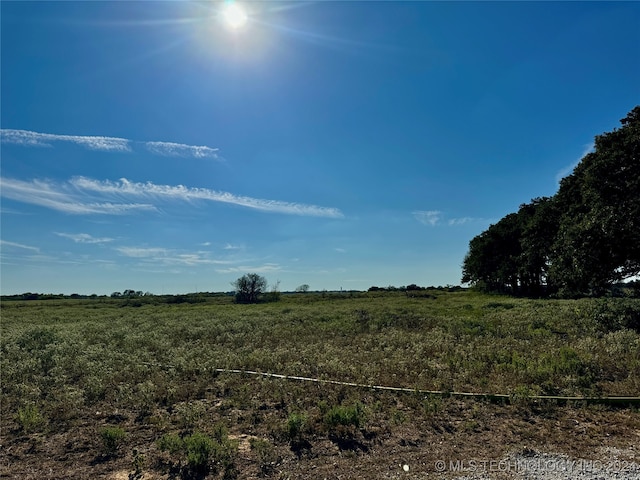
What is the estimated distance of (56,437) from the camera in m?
9.48

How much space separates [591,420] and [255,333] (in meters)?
20.2

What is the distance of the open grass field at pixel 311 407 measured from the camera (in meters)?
7.68

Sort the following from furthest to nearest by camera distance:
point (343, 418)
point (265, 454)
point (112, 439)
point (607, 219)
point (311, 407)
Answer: point (607, 219), point (311, 407), point (343, 418), point (112, 439), point (265, 454)

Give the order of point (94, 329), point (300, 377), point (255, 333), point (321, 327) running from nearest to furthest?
point (300, 377) → point (255, 333) → point (321, 327) → point (94, 329)

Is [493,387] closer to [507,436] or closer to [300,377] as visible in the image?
[507,436]

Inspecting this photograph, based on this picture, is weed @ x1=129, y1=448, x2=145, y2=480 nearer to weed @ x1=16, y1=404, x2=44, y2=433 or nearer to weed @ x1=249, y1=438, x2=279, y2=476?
weed @ x1=249, y1=438, x2=279, y2=476

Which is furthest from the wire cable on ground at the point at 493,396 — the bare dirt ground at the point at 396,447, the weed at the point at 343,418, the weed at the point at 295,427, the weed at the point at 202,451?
the weed at the point at 202,451

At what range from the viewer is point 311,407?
10914mm

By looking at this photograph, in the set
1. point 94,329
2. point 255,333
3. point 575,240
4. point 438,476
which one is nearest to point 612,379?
point 438,476

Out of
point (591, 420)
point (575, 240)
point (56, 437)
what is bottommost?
point (56, 437)

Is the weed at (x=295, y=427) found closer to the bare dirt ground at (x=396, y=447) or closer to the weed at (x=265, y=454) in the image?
the bare dirt ground at (x=396, y=447)

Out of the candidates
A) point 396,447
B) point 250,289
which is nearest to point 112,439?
point 396,447

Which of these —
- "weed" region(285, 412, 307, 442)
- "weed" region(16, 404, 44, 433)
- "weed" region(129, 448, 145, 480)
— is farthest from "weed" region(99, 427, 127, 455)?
"weed" region(285, 412, 307, 442)

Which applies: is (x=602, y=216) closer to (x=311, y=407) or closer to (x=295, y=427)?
(x=311, y=407)
